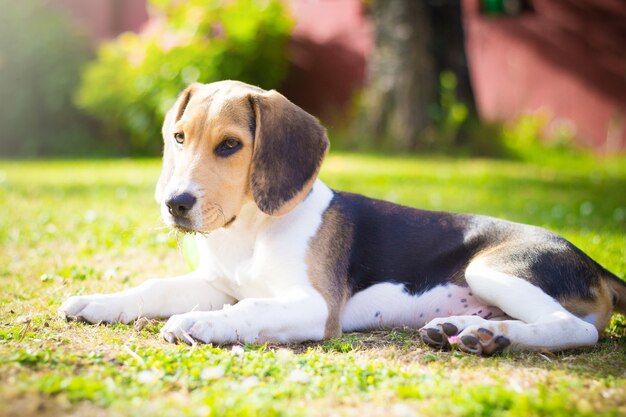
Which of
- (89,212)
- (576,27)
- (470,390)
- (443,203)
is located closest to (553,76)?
(576,27)

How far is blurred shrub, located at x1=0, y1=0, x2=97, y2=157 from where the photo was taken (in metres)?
20.6

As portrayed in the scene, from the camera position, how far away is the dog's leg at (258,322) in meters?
4.21

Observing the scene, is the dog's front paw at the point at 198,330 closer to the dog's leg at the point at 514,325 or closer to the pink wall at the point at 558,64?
the dog's leg at the point at 514,325

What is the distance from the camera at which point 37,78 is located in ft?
68.6

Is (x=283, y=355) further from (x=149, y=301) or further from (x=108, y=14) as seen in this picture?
(x=108, y=14)

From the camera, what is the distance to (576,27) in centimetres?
1606

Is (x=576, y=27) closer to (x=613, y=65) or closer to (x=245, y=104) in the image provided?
(x=613, y=65)

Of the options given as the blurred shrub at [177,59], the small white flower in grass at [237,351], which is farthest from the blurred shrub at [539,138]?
the small white flower in grass at [237,351]

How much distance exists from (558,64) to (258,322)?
13.9m

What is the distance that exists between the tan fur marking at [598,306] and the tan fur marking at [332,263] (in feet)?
4.65

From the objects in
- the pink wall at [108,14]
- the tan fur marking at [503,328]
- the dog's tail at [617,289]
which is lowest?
the tan fur marking at [503,328]

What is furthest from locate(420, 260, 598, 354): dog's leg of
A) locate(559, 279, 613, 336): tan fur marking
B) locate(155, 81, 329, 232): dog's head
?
locate(155, 81, 329, 232): dog's head

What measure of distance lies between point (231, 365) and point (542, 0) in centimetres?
1490

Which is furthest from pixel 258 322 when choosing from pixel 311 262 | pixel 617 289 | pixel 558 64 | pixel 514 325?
pixel 558 64
